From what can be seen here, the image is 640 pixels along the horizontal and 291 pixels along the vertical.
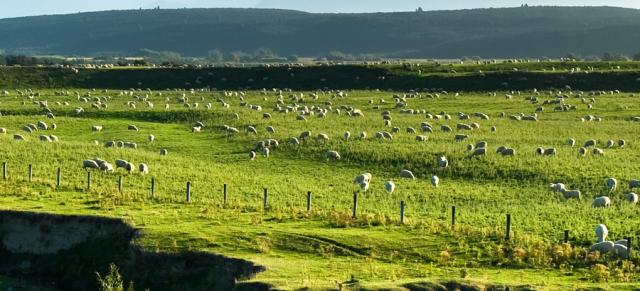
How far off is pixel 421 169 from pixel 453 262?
17886 millimetres

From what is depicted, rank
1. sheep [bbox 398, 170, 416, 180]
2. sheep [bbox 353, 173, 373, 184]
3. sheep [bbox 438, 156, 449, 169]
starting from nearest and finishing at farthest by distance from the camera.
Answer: sheep [bbox 353, 173, 373, 184]
sheep [bbox 398, 170, 416, 180]
sheep [bbox 438, 156, 449, 169]

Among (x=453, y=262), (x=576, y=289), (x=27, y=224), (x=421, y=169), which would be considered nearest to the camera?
(x=576, y=289)

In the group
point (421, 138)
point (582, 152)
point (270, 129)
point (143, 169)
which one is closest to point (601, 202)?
point (582, 152)

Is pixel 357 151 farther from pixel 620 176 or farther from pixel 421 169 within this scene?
pixel 620 176

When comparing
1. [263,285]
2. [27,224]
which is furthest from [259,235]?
[27,224]

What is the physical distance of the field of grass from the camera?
25.8 meters

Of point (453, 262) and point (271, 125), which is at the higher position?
point (271, 125)

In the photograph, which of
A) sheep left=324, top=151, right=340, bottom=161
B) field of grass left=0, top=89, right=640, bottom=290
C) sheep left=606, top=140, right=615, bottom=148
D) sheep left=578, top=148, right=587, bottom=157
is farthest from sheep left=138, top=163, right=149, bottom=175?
sheep left=606, top=140, right=615, bottom=148

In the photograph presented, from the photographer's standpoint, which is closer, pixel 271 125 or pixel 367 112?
pixel 271 125

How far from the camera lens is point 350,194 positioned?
123 feet

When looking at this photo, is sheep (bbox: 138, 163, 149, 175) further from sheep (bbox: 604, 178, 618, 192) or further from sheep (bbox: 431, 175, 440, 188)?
sheep (bbox: 604, 178, 618, 192)

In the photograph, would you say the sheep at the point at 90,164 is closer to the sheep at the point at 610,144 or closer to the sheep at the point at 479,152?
the sheep at the point at 479,152

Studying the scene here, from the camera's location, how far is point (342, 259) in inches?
1032

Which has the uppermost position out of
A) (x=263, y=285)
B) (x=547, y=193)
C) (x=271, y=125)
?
(x=271, y=125)
